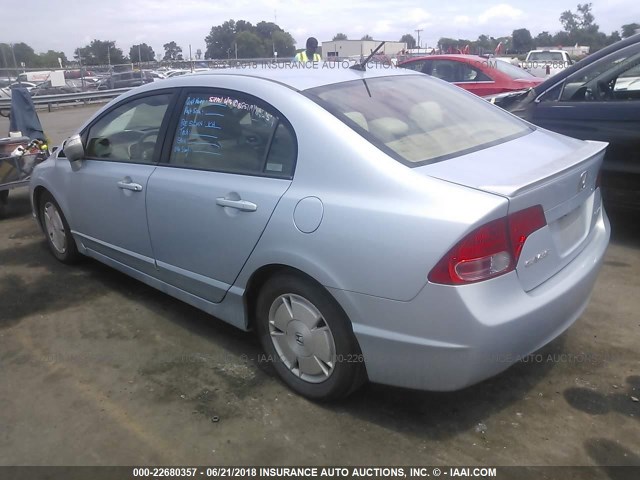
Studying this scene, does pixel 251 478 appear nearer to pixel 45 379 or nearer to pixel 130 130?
pixel 45 379

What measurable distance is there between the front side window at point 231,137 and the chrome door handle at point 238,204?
170mm

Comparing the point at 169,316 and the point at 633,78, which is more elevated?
the point at 633,78

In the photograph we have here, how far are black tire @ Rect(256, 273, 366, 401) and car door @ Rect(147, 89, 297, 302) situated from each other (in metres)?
0.25

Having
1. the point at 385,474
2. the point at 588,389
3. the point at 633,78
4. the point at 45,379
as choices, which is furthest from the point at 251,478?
the point at 633,78

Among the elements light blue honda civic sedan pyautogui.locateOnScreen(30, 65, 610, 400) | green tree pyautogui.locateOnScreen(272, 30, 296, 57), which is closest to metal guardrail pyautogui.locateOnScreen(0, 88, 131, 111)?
green tree pyautogui.locateOnScreen(272, 30, 296, 57)

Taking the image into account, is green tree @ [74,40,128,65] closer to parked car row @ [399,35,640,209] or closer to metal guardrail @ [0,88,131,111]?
metal guardrail @ [0,88,131,111]

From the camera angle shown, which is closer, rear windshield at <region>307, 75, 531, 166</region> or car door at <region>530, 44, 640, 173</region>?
rear windshield at <region>307, 75, 531, 166</region>

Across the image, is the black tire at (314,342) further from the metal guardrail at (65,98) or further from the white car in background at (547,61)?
the metal guardrail at (65,98)

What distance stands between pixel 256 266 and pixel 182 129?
1.09 meters

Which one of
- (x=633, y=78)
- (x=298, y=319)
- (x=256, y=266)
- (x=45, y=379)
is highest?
(x=633, y=78)

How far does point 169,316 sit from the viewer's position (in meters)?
3.91

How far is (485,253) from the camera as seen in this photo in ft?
7.41

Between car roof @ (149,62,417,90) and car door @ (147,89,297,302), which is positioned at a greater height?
car roof @ (149,62,417,90)

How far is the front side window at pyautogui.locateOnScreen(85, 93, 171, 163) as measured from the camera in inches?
143
